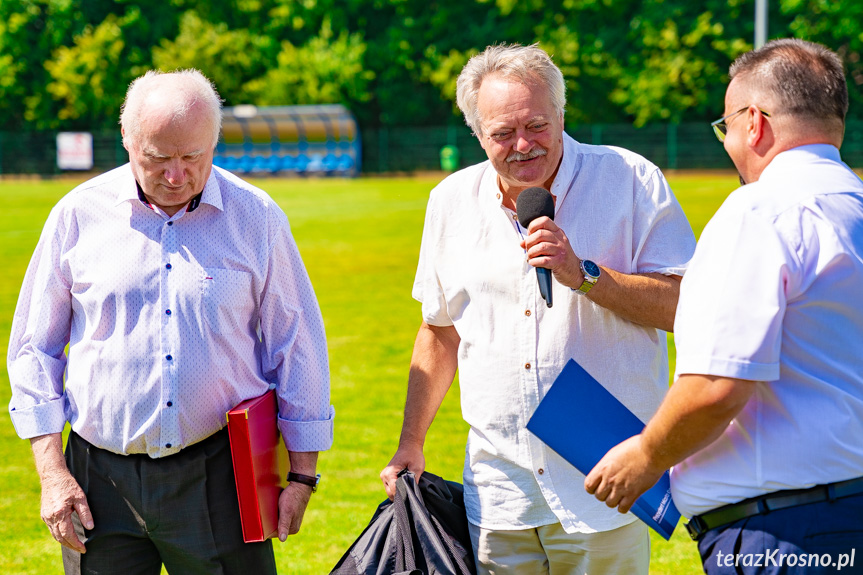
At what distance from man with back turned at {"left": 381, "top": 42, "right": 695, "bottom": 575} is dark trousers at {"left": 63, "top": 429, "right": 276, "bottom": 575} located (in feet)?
1.92

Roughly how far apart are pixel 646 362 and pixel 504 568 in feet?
2.85

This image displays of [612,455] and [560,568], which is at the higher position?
[612,455]

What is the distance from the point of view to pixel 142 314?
3.14 meters

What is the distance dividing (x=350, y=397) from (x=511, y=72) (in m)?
5.77

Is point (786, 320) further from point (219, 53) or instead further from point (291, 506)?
point (219, 53)

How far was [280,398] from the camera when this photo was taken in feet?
11.1

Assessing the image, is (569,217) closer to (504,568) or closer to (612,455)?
(612,455)

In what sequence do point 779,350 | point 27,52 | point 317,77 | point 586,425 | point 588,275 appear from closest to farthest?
point 779,350 < point 586,425 < point 588,275 < point 317,77 < point 27,52

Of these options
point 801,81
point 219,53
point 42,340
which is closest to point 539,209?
point 801,81

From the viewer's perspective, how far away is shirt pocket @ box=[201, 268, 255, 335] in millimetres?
3168

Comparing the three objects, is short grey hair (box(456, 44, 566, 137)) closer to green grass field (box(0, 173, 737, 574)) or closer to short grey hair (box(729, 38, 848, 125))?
short grey hair (box(729, 38, 848, 125))

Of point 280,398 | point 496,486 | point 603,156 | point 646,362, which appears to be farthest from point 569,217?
point 280,398

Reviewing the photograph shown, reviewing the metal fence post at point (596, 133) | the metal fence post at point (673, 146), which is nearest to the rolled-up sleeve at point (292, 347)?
the metal fence post at point (673, 146)

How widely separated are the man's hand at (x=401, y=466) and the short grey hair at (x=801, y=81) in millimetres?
1730
